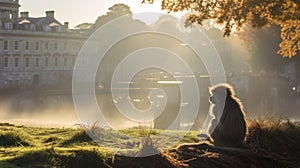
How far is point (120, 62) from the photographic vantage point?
78125 mm

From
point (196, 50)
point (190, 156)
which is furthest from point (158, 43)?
point (190, 156)

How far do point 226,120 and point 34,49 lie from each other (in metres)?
62.4

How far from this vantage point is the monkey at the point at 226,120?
10.4m

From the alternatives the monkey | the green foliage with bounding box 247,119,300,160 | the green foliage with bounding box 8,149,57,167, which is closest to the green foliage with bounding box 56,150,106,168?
the green foliage with bounding box 8,149,57,167

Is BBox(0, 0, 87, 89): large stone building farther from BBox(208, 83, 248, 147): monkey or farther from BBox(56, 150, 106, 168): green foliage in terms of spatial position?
BBox(56, 150, 106, 168): green foliage

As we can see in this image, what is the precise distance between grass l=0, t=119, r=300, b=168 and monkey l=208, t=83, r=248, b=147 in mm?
276

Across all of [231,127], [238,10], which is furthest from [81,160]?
[238,10]

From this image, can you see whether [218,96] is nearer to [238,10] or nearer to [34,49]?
[238,10]

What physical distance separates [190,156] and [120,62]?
6978 cm

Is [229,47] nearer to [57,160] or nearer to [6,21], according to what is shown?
[6,21]

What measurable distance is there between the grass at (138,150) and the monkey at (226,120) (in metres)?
0.28

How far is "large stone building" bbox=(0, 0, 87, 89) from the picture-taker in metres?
66.6

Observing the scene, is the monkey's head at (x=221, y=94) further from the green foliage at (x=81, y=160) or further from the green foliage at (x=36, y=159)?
the green foliage at (x=36, y=159)

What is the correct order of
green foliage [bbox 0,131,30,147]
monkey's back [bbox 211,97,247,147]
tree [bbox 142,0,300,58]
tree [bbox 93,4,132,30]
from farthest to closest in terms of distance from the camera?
1. tree [bbox 93,4,132,30]
2. tree [bbox 142,0,300,58]
3. monkey's back [bbox 211,97,247,147]
4. green foliage [bbox 0,131,30,147]
